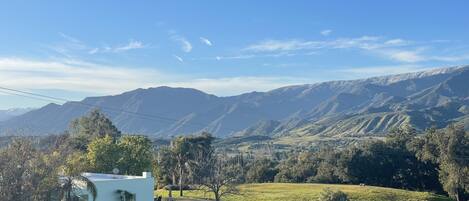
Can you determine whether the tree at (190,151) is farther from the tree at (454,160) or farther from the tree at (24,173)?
the tree at (24,173)

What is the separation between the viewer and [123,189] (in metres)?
42.0

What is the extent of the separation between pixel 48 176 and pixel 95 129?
239 feet

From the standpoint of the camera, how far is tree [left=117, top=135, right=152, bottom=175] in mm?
63375

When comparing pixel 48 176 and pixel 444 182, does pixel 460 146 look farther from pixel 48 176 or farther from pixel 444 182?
pixel 48 176

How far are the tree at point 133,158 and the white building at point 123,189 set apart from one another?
18.9 meters

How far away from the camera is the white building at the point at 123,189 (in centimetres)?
4022

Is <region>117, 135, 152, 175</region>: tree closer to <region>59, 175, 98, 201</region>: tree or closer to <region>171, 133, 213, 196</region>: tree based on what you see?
<region>171, 133, 213, 196</region>: tree

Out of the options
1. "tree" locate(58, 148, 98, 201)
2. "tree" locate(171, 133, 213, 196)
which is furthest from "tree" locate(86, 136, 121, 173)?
"tree" locate(58, 148, 98, 201)

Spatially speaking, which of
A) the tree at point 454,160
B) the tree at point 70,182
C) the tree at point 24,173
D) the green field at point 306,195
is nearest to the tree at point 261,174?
the green field at point 306,195

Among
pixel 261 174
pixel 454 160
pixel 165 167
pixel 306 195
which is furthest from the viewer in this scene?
pixel 261 174

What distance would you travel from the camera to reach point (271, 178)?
10812cm

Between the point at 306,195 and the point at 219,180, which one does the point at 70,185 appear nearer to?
the point at 219,180

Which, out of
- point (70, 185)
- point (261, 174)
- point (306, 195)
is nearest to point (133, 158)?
point (306, 195)

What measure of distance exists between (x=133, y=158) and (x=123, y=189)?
22352 millimetres
